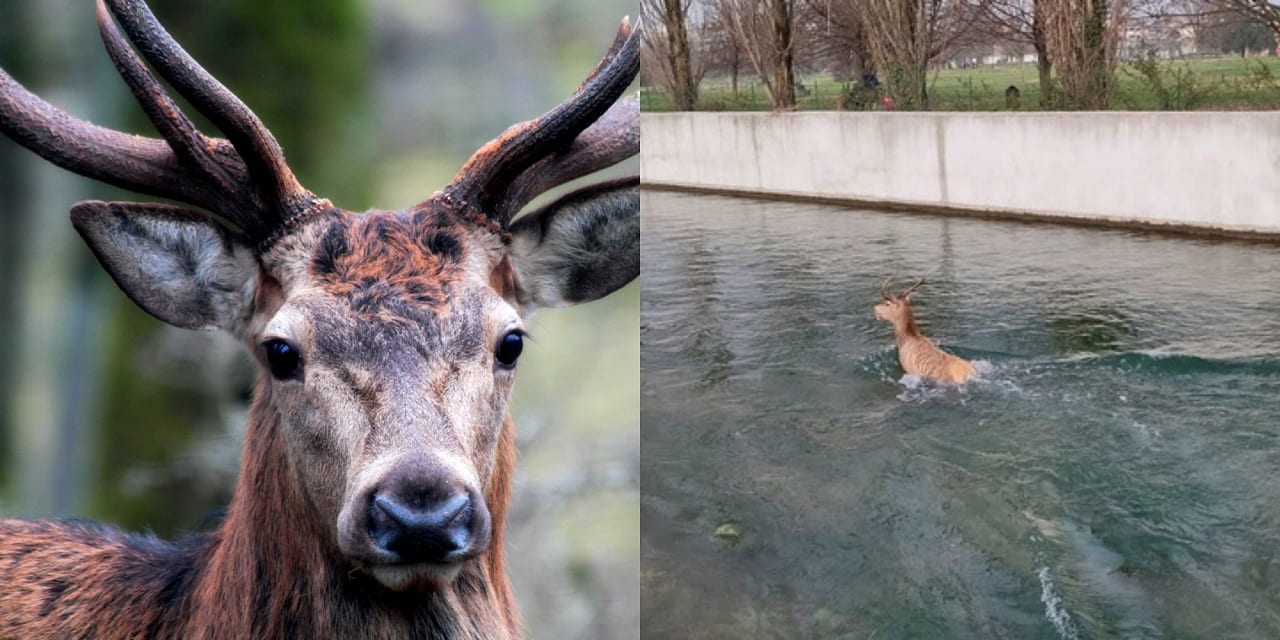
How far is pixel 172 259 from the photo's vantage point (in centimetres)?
169

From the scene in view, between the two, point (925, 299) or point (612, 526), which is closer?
point (612, 526)

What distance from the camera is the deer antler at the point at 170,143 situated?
1514 mm

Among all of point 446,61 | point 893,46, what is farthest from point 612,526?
point 893,46

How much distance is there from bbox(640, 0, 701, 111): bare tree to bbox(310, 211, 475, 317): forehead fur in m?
7.31

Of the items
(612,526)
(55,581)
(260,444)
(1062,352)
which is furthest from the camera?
(1062,352)

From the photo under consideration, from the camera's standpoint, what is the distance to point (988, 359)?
6.31 m

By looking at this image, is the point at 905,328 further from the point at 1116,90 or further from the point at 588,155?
the point at 1116,90

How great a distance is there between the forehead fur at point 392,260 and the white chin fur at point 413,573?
326 millimetres

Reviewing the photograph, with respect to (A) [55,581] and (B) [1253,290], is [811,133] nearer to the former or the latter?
(B) [1253,290]

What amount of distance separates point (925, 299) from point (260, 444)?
20.6 ft

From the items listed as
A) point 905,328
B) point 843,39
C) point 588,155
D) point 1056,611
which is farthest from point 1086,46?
point 588,155

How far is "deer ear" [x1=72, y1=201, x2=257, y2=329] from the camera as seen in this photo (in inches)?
64.4

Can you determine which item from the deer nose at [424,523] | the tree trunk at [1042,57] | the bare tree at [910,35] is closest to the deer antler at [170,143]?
the deer nose at [424,523]

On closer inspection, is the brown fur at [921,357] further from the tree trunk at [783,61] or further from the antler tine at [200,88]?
the tree trunk at [783,61]
